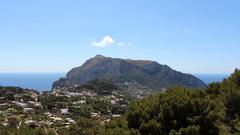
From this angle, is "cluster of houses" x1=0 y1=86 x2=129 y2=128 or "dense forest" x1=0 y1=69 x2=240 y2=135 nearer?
"dense forest" x1=0 y1=69 x2=240 y2=135

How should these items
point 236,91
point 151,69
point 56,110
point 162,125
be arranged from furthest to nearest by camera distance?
point 151,69
point 56,110
point 236,91
point 162,125

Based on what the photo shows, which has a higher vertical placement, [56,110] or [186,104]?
[186,104]

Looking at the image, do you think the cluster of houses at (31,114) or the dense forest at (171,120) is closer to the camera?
the dense forest at (171,120)

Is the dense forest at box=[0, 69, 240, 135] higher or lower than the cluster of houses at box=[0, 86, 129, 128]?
higher

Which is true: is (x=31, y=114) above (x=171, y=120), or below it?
below

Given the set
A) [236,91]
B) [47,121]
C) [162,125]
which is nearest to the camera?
[162,125]

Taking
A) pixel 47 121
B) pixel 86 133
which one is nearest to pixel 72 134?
pixel 86 133

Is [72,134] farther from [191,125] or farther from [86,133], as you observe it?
[191,125]

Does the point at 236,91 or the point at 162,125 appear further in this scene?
the point at 236,91

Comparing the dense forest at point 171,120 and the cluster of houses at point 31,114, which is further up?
the dense forest at point 171,120

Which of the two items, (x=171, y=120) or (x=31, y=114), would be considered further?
(x=31, y=114)
